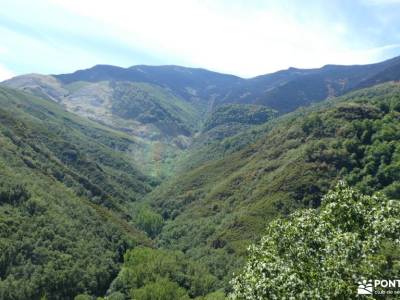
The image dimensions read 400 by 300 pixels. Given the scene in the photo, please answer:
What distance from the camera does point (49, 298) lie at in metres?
168

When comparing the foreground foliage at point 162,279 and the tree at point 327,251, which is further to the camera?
the foreground foliage at point 162,279

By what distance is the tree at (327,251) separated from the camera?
2644 centimetres

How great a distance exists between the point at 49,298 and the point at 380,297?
551 ft

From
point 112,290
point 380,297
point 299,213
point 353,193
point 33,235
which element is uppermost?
point 353,193

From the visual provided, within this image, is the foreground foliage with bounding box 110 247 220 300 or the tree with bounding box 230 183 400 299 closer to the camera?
the tree with bounding box 230 183 400 299

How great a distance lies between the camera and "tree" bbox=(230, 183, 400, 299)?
26438 mm

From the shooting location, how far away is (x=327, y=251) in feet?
91.1

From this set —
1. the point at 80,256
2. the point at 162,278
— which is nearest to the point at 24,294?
the point at 80,256

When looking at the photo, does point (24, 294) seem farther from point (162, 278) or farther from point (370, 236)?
point (370, 236)

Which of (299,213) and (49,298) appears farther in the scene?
(49,298)

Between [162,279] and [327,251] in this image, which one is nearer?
[327,251]

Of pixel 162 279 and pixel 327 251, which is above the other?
pixel 327 251

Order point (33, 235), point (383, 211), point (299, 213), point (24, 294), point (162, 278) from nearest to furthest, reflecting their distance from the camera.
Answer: point (383, 211) < point (299, 213) < point (24, 294) < point (162, 278) < point (33, 235)

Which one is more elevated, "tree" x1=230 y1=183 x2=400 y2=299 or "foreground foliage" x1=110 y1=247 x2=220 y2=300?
"tree" x1=230 y1=183 x2=400 y2=299
